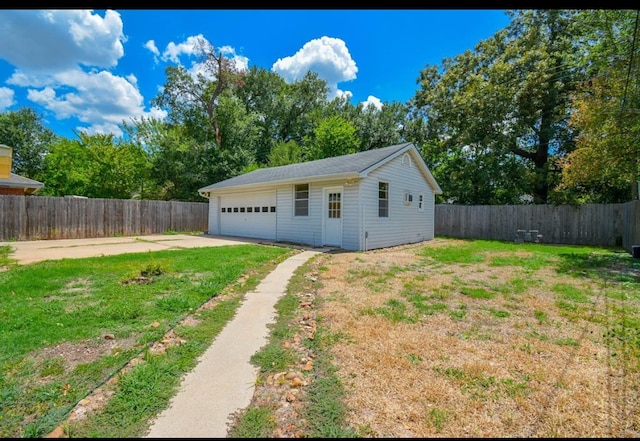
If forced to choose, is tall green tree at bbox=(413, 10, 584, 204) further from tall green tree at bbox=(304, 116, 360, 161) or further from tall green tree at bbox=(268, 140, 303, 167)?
tall green tree at bbox=(268, 140, 303, 167)

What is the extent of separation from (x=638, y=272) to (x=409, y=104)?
2005 centimetres

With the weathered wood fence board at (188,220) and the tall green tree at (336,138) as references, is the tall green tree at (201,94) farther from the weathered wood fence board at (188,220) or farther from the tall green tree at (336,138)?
the weathered wood fence board at (188,220)

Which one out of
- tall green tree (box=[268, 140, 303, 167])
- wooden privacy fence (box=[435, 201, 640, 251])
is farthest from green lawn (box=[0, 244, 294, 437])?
tall green tree (box=[268, 140, 303, 167])

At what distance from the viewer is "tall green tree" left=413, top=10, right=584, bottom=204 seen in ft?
52.1

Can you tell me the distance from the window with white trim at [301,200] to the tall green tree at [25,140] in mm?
26526

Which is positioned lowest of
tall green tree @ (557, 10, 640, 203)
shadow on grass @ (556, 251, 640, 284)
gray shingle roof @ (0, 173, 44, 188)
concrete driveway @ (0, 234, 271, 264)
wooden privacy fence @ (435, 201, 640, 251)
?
shadow on grass @ (556, 251, 640, 284)

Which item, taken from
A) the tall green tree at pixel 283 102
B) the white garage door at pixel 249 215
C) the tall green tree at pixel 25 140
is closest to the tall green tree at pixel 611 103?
the white garage door at pixel 249 215

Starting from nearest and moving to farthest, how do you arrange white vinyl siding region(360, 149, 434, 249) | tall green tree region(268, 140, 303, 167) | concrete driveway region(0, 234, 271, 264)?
1. concrete driveway region(0, 234, 271, 264)
2. white vinyl siding region(360, 149, 434, 249)
3. tall green tree region(268, 140, 303, 167)

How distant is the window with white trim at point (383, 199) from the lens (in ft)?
36.5

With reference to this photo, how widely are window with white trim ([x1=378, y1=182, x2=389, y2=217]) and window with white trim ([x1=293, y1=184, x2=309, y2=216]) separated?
2699mm

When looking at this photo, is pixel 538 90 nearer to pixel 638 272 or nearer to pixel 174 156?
pixel 638 272

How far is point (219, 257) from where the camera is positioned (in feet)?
26.6

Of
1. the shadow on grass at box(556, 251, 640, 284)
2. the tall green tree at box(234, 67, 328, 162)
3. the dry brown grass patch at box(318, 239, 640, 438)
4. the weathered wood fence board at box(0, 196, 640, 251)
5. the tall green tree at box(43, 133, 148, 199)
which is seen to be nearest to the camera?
the dry brown grass patch at box(318, 239, 640, 438)

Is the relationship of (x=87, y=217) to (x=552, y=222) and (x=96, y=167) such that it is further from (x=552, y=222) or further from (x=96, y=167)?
(x=552, y=222)
